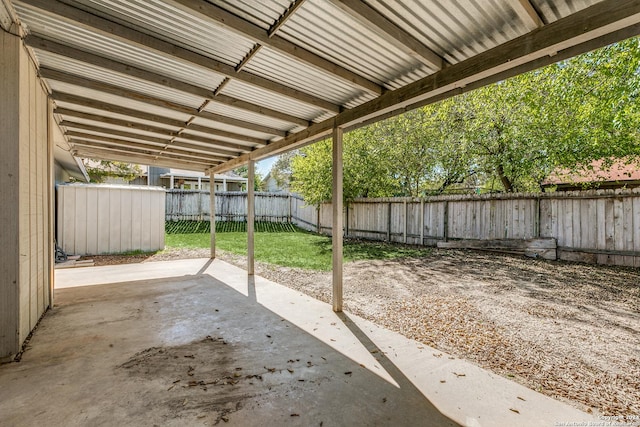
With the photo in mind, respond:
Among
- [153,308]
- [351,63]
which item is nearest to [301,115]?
[351,63]

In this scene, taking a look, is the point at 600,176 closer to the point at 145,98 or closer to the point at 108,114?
the point at 145,98

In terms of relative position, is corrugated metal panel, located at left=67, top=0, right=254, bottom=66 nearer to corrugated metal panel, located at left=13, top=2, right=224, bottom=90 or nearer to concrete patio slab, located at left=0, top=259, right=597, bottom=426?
corrugated metal panel, located at left=13, top=2, right=224, bottom=90

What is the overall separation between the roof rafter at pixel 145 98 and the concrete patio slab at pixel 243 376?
2509mm

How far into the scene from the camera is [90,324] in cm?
317

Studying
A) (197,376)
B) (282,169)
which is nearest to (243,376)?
(197,376)

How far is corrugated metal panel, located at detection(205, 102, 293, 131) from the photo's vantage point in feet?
12.3

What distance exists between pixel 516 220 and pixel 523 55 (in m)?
6.46

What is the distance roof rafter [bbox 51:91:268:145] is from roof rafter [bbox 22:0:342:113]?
6.52 ft

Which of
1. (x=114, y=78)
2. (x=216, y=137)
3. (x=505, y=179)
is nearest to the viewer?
(x=114, y=78)

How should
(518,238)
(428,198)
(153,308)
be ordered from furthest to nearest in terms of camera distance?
1. (428,198)
2. (518,238)
3. (153,308)

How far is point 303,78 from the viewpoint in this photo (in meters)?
2.91

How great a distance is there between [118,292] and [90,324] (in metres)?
1.33

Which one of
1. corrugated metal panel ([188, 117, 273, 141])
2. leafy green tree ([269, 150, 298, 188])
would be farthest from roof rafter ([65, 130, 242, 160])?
leafy green tree ([269, 150, 298, 188])

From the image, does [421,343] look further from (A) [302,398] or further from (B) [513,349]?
(A) [302,398]
